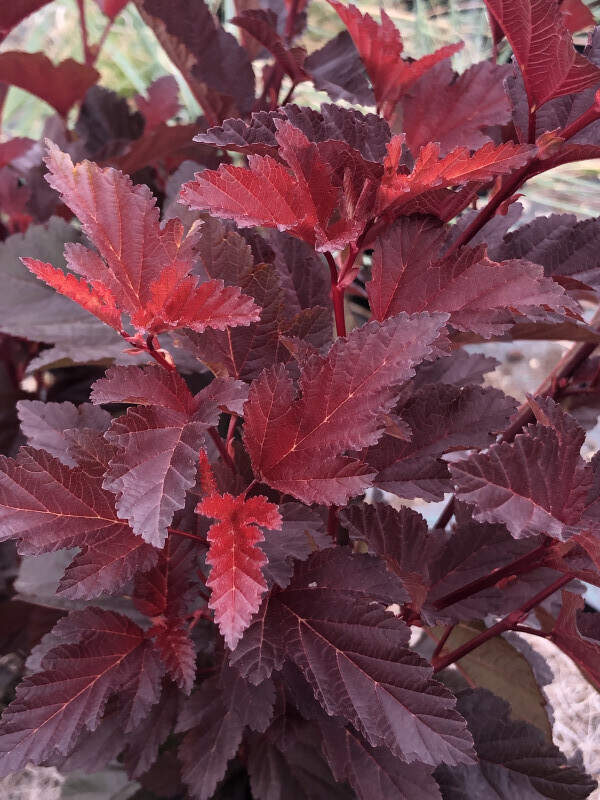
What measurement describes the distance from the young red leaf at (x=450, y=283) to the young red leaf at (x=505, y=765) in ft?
0.99

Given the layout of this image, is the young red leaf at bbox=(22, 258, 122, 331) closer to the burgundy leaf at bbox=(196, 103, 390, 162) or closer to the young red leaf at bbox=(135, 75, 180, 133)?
the burgundy leaf at bbox=(196, 103, 390, 162)

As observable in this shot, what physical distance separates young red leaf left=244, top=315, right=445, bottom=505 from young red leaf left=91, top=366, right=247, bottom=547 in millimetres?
21

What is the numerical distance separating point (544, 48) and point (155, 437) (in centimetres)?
27

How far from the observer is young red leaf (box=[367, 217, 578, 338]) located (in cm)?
35

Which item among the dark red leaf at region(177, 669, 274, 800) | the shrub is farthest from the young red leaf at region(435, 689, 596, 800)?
the dark red leaf at region(177, 669, 274, 800)

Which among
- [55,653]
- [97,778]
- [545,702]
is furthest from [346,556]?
[97,778]

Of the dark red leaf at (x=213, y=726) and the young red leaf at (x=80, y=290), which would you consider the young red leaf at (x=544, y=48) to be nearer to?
the young red leaf at (x=80, y=290)

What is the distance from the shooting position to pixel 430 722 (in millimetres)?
354

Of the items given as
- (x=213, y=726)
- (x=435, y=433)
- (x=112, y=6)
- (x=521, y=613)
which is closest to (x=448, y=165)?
(x=435, y=433)

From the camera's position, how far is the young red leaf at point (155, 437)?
0.31 metres

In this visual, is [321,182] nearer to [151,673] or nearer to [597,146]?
[597,146]

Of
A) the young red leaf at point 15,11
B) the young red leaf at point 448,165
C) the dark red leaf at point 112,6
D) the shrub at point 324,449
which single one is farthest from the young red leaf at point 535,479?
the dark red leaf at point 112,6

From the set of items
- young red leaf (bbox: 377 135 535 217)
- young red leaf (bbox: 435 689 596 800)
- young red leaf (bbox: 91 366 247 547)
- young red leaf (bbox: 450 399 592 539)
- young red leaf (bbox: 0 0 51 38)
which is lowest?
young red leaf (bbox: 435 689 596 800)

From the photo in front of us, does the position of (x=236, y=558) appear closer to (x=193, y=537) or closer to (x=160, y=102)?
(x=193, y=537)
